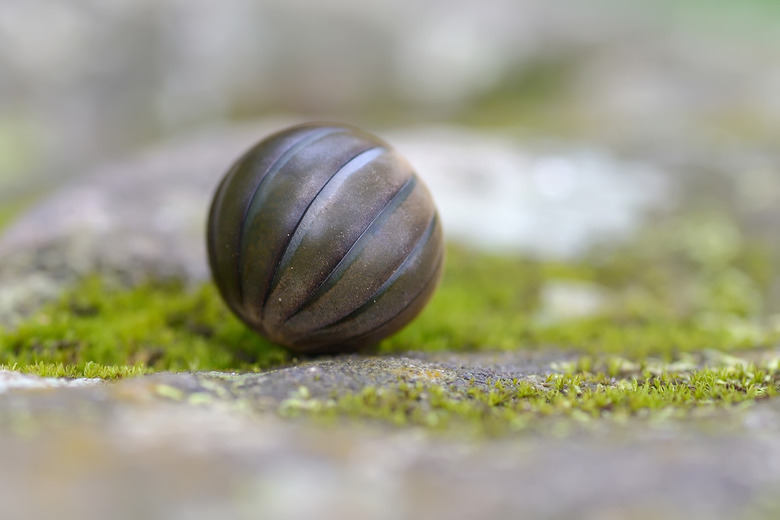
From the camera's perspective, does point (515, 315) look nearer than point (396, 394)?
No

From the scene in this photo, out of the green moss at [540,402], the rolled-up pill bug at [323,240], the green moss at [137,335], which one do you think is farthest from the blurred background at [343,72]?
the green moss at [540,402]

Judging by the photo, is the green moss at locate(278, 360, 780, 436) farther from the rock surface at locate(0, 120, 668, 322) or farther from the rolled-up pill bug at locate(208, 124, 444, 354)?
the rock surface at locate(0, 120, 668, 322)

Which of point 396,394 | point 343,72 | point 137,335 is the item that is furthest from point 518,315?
point 343,72

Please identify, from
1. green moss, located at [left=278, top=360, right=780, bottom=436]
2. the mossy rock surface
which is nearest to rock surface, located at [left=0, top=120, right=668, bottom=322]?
the mossy rock surface

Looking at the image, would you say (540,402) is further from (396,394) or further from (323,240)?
(323,240)

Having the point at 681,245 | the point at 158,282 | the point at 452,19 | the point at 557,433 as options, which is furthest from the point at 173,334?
the point at 452,19

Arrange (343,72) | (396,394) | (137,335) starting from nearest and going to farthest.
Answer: (396,394) → (137,335) → (343,72)
